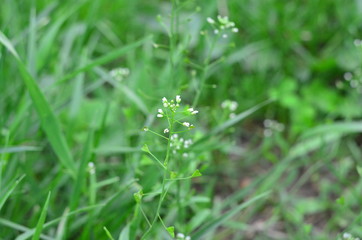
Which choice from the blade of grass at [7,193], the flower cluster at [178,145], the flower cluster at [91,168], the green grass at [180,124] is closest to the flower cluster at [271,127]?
the green grass at [180,124]

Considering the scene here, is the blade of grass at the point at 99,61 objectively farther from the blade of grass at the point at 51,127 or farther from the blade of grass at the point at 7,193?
the blade of grass at the point at 7,193

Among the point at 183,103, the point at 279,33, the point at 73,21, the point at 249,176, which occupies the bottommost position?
the point at 249,176

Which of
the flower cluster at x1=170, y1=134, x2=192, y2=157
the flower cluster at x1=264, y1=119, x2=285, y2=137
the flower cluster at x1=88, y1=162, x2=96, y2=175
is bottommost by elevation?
the flower cluster at x1=264, y1=119, x2=285, y2=137

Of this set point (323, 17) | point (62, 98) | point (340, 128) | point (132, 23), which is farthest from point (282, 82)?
point (62, 98)

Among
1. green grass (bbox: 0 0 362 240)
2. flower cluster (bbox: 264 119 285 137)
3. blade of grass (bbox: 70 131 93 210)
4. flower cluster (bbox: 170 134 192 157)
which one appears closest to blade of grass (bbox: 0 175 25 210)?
green grass (bbox: 0 0 362 240)

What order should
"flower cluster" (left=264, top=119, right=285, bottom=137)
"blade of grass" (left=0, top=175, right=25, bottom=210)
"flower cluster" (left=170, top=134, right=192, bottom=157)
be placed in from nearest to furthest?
"blade of grass" (left=0, top=175, right=25, bottom=210) < "flower cluster" (left=170, top=134, right=192, bottom=157) < "flower cluster" (left=264, top=119, right=285, bottom=137)

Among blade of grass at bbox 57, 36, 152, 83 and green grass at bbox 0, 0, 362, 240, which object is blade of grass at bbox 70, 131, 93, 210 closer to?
green grass at bbox 0, 0, 362, 240

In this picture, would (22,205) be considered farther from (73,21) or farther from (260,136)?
(260,136)

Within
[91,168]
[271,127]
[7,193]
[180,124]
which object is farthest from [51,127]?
[271,127]

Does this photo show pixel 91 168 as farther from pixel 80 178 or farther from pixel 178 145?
pixel 178 145
